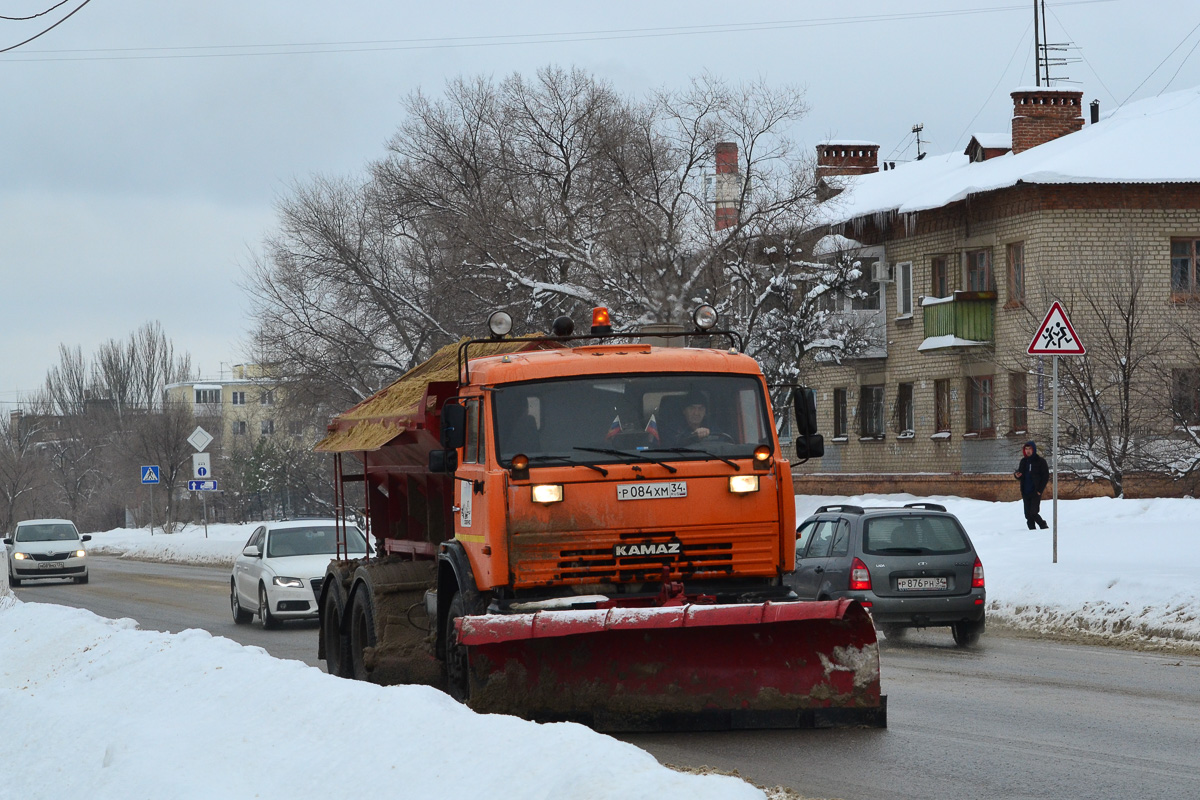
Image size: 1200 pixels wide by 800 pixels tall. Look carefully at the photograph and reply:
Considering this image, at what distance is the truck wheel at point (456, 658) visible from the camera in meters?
9.44

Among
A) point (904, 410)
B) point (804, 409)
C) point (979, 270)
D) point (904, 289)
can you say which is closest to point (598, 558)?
point (804, 409)

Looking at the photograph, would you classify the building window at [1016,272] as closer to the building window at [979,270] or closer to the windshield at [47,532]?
the building window at [979,270]

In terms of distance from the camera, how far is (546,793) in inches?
233

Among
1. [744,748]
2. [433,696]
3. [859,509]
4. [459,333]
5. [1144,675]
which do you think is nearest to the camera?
[433,696]

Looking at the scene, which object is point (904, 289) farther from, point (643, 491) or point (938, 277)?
point (643, 491)

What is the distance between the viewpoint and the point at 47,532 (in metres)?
35.4

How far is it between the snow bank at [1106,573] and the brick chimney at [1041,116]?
67.0 ft

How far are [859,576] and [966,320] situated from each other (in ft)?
91.1

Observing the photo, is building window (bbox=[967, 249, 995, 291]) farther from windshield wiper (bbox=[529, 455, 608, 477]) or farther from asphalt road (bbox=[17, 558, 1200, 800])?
windshield wiper (bbox=[529, 455, 608, 477])

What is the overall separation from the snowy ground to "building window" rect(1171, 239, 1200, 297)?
84.5 ft

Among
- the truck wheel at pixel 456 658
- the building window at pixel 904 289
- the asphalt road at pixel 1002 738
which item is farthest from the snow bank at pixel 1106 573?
the building window at pixel 904 289

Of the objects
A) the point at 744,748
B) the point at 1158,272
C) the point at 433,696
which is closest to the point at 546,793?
the point at 433,696

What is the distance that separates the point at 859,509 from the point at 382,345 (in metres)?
32.1

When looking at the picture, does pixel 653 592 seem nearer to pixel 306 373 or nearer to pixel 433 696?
pixel 433 696
